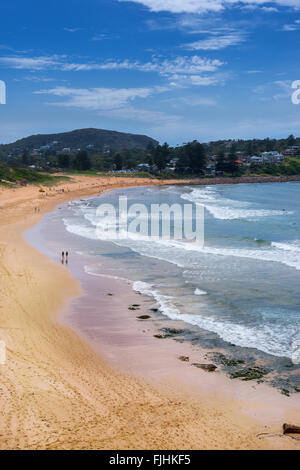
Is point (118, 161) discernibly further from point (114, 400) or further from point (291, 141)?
point (114, 400)

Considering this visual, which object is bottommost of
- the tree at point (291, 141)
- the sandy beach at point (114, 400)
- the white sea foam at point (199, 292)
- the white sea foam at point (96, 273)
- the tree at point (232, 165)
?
the sandy beach at point (114, 400)

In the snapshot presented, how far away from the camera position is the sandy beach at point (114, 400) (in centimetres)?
748

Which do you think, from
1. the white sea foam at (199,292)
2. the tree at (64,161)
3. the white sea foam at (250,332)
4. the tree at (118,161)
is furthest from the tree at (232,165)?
the white sea foam at (250,332)

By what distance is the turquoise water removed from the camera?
13.2 m

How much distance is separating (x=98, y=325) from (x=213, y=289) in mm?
5640

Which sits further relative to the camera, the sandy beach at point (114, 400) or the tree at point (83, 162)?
the tree at point (83, 162)

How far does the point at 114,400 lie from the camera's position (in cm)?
889

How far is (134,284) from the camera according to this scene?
1795 cm

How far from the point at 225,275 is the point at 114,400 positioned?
442 inches

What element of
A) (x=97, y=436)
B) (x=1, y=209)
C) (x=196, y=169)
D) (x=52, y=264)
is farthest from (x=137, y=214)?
(x=196, y=169)

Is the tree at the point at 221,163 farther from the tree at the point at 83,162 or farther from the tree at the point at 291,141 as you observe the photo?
the tree at the point at 291,141

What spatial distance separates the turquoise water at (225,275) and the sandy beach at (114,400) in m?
2.38

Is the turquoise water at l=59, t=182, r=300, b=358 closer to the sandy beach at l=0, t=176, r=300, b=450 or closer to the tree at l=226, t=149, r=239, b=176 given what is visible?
the sandy beach at l=0, t=176, r=300, b=450
